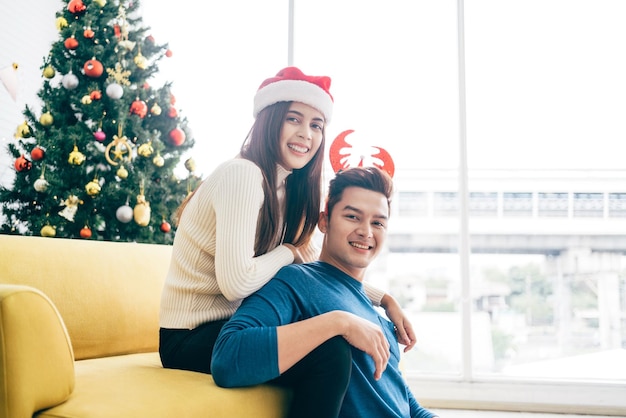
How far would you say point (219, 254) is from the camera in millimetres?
1480

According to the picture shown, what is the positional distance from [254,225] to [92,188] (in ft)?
5.39

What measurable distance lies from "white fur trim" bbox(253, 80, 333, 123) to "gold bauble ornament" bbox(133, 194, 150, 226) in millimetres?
1289

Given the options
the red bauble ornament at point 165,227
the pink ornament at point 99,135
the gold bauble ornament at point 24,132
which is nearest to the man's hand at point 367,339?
the red bauble ornament at point 165,227

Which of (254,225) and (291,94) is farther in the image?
(291,94)

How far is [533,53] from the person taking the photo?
354 cm

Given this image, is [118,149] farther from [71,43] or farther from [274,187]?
[274,187]

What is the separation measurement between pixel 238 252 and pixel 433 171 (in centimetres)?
234

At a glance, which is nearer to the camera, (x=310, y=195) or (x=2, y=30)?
(x=310, y=195)

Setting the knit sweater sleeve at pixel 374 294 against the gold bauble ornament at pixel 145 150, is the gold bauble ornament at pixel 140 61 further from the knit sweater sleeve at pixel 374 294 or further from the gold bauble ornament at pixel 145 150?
the knit sweater sleeve at pixel 374 294

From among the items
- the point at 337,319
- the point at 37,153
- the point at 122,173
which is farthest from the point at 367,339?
the point at 37,153

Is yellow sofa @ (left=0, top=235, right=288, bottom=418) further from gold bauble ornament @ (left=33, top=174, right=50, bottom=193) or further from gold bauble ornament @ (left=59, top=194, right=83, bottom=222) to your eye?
gold bauble ornament @ (left=33, top=174, right=50, bottom=193)

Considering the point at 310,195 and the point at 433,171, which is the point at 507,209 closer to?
the point at 433,171

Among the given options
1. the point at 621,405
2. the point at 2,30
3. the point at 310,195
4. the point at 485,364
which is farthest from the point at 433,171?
the point at 2,30

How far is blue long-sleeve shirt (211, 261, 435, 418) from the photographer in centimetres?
127
